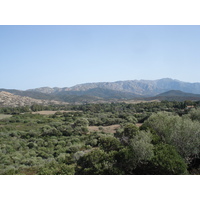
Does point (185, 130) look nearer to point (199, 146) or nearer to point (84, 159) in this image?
point (199, 146)

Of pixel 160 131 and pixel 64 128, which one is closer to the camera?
pixel 160 131

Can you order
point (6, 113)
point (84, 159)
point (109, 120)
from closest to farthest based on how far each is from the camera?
point (84, 159) → point (109, 120) → point (6, 113)

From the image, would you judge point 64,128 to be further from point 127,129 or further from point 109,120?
point 127,129

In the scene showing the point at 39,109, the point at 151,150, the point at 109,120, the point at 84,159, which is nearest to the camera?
the point at 151,150

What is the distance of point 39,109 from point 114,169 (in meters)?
84.7

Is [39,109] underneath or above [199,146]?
underneath

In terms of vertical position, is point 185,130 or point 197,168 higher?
point 185,130

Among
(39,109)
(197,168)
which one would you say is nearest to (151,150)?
(197,168)

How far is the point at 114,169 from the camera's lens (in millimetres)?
11727

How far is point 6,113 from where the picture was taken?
76625 mm

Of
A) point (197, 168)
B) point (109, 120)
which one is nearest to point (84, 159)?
point (197, 168)

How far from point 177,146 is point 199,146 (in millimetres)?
1648

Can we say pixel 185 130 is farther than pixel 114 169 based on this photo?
Yes

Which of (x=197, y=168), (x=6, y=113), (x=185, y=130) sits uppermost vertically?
(x=185, y=130)
